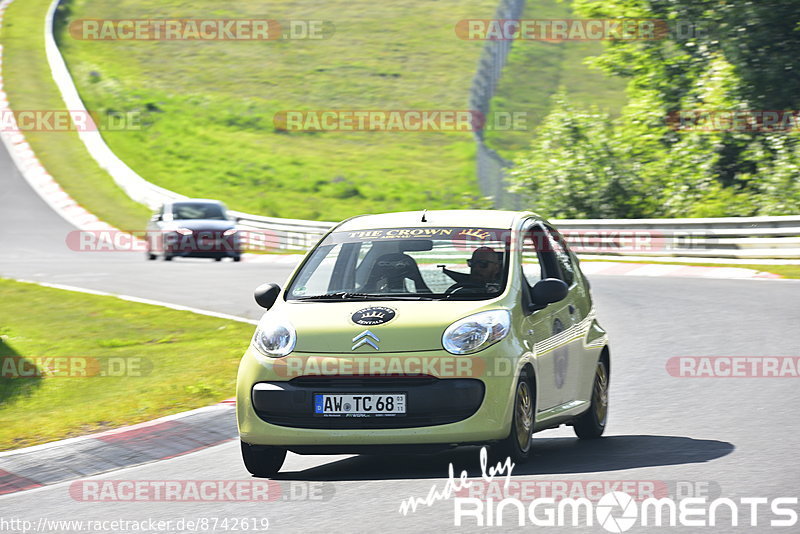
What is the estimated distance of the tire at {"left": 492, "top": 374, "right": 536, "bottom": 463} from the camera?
24.1 feet

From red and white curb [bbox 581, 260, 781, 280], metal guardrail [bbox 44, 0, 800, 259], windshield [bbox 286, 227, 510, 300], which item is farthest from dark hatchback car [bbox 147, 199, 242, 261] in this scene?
windshield [bbox 286, 227, 510, 300]

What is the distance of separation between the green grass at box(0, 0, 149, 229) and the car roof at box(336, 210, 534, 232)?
2746 centimetres

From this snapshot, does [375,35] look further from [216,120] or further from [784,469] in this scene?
[784,469]

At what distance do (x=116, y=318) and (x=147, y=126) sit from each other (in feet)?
133

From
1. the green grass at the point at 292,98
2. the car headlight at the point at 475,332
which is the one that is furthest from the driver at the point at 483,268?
the green grass at the point at 292,98

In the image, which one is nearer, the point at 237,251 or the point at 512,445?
the point at 512,445

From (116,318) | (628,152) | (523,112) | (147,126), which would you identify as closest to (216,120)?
(147,126)

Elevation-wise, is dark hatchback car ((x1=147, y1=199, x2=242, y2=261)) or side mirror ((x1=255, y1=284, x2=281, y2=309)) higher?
side mirror ((x1=255, y1=284, x2=281, y2=309))

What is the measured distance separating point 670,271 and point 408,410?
1613cm

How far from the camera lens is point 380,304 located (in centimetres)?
772

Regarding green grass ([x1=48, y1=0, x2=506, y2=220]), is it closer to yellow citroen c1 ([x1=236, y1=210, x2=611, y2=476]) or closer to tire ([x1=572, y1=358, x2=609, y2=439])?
tire ([x1=572, y1=358, x2=609, y2=439])

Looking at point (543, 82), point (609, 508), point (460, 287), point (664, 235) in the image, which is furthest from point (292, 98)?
point (609, 508)

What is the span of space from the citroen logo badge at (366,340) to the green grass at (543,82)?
4503cm

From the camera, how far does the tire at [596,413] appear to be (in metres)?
8.65
